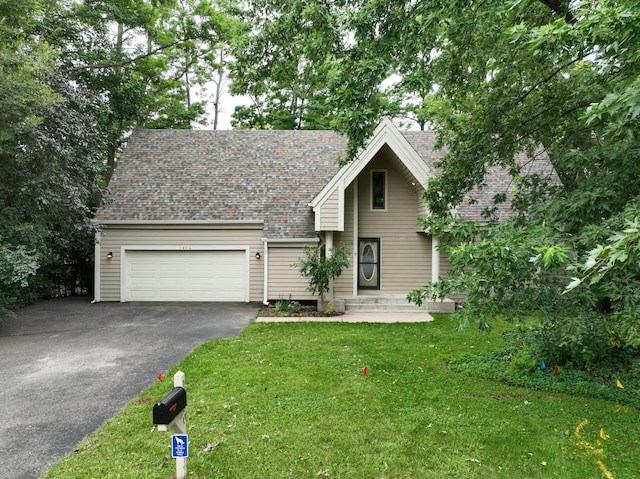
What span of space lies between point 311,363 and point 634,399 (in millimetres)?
4512

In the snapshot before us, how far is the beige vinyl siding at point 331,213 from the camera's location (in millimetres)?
10477

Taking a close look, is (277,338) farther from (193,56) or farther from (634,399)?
(193,56)

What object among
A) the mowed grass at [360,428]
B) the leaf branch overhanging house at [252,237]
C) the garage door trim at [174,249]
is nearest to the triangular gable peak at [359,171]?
the leaf branch overhanging house at [252,237]

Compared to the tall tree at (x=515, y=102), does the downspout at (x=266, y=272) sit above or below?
below

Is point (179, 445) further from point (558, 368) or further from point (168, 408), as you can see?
point (558, 368)

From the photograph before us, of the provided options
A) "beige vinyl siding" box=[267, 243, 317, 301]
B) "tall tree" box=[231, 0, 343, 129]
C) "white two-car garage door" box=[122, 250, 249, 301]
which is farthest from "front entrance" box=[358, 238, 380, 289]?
"tall tree" box=[231, 0, 343, 129]

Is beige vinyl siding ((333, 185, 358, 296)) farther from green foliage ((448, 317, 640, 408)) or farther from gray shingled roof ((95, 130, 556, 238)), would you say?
green foliage ((448, 317, 640, 408))

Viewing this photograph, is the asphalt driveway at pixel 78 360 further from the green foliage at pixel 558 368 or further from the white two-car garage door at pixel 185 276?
the green foliage at pixel 558 368

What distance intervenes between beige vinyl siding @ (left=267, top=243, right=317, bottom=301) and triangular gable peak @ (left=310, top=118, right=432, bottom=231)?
5.93 ft

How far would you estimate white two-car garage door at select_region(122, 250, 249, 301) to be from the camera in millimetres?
12266

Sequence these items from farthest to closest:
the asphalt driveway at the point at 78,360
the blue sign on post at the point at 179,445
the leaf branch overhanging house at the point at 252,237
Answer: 1. the leaf branch overhanging house at the point at 252,237
2. the asphalt driveway at the point at 78,360
3. the blue sign on post at the point at 179,445

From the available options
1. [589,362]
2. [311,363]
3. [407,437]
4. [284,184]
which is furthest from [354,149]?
[284,184]

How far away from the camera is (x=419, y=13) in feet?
15.9

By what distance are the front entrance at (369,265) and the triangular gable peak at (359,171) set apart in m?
1.79
